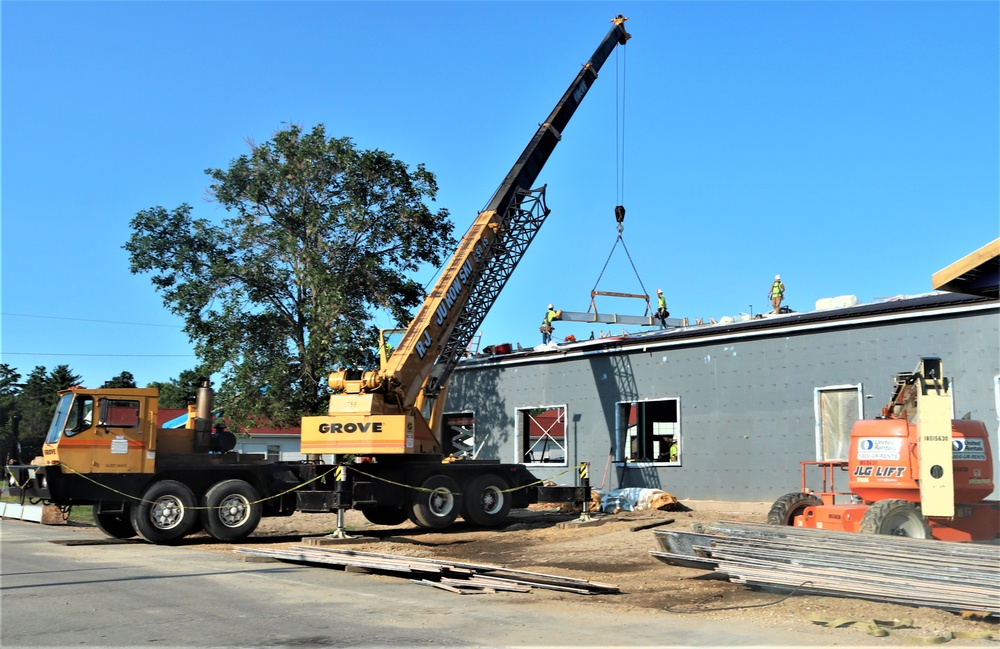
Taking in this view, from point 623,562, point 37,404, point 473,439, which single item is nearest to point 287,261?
point 473,439

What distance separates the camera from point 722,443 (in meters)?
22.5

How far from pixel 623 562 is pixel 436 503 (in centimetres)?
673

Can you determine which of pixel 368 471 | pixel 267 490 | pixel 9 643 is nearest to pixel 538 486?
pixel 368 471

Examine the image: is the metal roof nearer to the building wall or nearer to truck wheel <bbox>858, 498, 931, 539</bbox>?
truck wheel <bbox>858, 498, 931, 539</bbox>

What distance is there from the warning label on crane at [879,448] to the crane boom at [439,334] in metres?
9.57

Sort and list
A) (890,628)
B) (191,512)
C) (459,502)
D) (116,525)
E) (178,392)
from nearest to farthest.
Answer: (890,628), (191,512), (116,525), (459,502), (178,392)

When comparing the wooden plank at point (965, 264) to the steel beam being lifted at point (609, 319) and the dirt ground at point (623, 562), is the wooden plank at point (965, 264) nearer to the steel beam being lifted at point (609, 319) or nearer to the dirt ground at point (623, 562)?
the dirt ground at point (623, 562)

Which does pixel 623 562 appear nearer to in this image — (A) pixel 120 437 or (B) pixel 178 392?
(A) pixel 120 437

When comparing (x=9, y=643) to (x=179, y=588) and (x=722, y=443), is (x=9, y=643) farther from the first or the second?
(x=722, y=443)

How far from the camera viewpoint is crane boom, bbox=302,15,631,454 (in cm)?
2011

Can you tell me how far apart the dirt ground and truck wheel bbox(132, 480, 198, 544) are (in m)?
0.54

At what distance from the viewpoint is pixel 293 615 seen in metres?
9.81

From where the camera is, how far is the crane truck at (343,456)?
1811 cm

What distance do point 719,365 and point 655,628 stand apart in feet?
47.0
